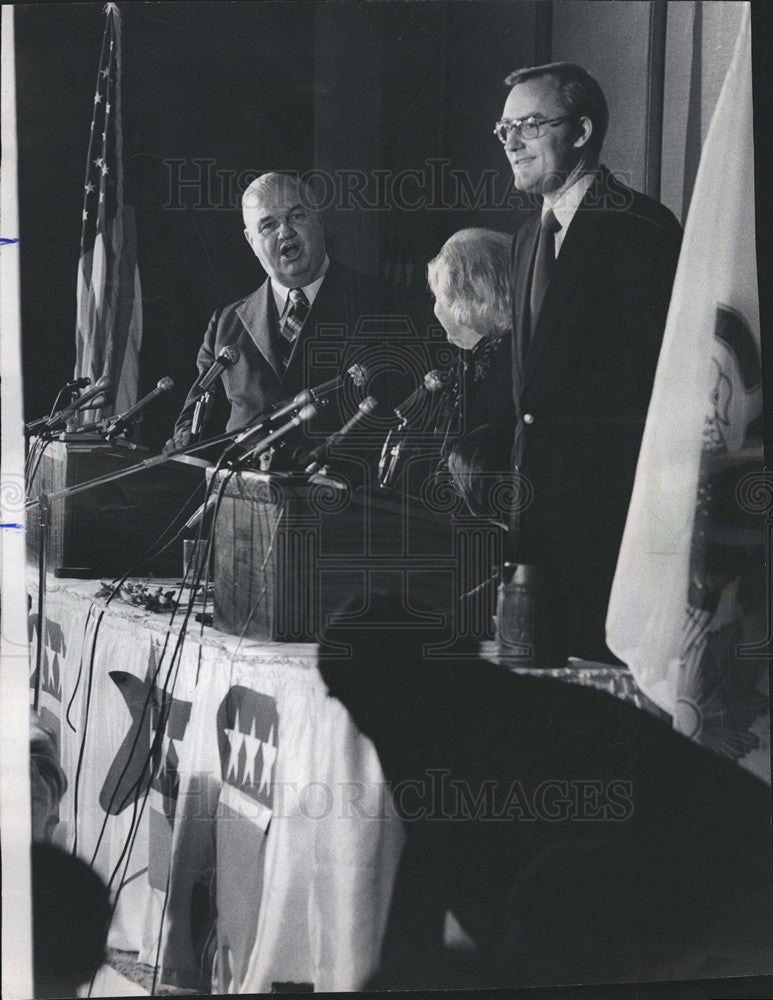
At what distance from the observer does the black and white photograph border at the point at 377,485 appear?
2.79m

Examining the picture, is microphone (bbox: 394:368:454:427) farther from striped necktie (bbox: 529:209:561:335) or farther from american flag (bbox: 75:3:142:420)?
american flag (bbox: 75:3:142:420)

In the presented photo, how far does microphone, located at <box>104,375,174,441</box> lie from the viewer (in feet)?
9.34

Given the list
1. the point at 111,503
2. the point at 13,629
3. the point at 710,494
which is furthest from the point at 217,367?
the point at 710,494

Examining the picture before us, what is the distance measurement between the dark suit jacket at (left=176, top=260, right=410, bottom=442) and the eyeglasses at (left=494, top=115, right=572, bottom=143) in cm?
49

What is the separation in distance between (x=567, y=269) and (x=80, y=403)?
1.30m

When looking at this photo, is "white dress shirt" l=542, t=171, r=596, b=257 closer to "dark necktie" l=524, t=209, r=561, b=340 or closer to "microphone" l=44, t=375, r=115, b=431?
"dark necktie" l=524, t=209, r=561, b=340

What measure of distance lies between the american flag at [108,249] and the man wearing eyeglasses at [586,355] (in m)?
0.99

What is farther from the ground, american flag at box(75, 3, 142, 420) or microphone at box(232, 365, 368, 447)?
american flag at box(75, 3, 142, 420)

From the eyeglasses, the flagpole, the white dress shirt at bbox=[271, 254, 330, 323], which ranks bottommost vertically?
the flagpole

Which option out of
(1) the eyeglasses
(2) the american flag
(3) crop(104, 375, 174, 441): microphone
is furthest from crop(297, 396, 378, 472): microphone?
(1) the eyeglasses

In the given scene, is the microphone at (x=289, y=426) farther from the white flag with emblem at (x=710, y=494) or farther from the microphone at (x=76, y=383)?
the white flag with emblem at (x=710, y=494)

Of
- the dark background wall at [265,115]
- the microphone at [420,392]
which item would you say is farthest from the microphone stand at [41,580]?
the microphone at [420,392]

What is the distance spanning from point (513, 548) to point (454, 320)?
0.60 m

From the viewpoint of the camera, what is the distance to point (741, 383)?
287 cm
